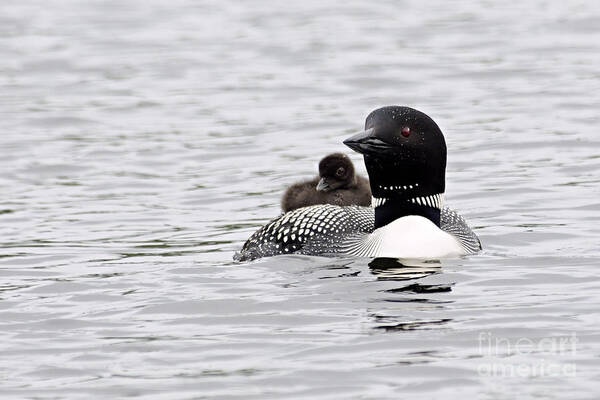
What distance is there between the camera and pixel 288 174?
11414mm

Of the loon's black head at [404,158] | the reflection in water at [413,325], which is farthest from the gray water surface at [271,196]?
the loon's black head at [404,158]

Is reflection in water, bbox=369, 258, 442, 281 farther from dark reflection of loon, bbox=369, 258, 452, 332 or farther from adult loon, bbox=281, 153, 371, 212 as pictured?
adult loon, bbox=281, 153, 371, 212

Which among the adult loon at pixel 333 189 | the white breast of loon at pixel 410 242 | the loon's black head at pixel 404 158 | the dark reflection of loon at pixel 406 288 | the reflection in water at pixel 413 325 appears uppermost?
the loon's black head at pixel 404 158

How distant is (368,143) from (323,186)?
1454mm

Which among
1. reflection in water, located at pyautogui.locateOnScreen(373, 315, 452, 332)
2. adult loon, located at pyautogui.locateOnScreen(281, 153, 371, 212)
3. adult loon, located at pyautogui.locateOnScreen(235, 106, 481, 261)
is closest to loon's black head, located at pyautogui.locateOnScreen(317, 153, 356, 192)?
adult loon, located at pyautogui.locateOnScreen(281, 153, 371, 212)

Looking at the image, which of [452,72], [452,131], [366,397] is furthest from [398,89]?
[366,397]

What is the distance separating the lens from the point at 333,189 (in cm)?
904

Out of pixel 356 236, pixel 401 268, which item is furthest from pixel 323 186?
pixel 401 268

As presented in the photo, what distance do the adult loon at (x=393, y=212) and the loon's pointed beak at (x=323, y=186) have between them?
37.3 inches

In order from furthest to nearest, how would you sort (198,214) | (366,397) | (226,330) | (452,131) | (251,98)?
(251,98) < (452,131) < (198,214) < (226,330) < (366,397)

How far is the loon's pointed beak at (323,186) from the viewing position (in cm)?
895

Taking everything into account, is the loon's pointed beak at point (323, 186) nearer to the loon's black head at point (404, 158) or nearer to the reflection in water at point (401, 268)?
the loon's black head at point (404, 158)

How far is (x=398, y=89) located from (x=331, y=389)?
9.84 meters

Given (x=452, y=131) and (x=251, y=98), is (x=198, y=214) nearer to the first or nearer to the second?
(x=452, y=131)
